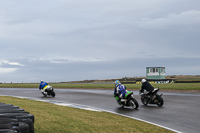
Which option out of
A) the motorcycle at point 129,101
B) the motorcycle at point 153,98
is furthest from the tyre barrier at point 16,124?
the motorcycle at point 153,98

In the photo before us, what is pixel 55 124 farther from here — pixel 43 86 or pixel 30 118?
pixel 43 86

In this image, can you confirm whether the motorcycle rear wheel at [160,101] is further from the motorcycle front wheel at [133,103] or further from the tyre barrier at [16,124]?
the tyre barrier at [16,124]

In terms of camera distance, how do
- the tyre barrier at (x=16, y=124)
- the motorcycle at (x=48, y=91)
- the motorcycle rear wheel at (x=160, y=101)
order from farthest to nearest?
the motorcycle at (x=48, y=91), the motorcycle rear wheel at (x=160, y=101), the tyre barrier at (x=16, y=124)

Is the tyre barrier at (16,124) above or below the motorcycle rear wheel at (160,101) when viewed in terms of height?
above

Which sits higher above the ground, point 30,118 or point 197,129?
point 30,118

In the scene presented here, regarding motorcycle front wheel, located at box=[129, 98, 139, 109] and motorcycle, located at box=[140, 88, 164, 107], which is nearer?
motorcycle front wheel, located at box=[129, 98, 139, 109]

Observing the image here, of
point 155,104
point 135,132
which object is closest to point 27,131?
point 135,132

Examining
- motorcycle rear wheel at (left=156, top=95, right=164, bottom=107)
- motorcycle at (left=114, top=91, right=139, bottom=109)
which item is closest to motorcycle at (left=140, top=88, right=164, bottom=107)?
motorcycle rear wheel at (left=156, top=95, right=164, bottom=107)

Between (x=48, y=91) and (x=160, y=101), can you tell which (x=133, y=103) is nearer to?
(x=160, y=101)

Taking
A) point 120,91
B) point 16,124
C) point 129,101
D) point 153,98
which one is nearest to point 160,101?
point 153,98

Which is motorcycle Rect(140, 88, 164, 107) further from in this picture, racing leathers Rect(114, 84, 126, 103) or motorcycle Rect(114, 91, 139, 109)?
racing leathers Rect(114, 84, 126, 103)

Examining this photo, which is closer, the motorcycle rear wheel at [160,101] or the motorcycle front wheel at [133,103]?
the motorcycle front wheel at [133,103]

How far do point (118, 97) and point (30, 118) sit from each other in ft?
32.0

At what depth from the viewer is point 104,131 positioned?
26.6ft
